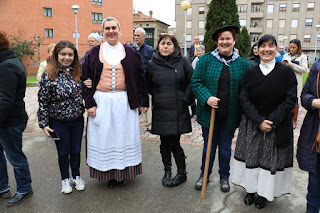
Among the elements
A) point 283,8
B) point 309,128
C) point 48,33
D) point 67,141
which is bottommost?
point 67,141

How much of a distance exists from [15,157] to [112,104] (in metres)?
1.36

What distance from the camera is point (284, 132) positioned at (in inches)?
108

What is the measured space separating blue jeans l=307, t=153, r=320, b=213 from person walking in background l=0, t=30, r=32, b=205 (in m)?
3.39

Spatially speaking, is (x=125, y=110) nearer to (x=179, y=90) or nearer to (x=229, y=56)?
(x=179, y=90)

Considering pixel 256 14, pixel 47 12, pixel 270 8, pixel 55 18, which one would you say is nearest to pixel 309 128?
pixel 55 18

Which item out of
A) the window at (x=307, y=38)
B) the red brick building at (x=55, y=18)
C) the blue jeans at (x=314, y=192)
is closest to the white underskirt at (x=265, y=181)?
the blue jeans at (x=314, y=192)

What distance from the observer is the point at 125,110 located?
10.9 feet

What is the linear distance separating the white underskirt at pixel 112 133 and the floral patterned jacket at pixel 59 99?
0.84 ft

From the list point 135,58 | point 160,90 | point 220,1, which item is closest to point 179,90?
point 160,90

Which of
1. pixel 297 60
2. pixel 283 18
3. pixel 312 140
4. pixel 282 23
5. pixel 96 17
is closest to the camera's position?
pixel 312 140

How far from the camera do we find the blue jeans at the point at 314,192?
265 centimetres

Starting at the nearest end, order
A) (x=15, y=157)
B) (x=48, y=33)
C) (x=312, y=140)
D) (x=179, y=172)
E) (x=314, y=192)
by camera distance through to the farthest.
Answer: (x=312, y=140) → (x=314, y=192) → (x=15, y=157) → (x=179, y=172) → (x=48, y=33)

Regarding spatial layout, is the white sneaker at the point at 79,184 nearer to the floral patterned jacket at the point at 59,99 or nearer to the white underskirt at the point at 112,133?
the white underskirt at the point at 112,133

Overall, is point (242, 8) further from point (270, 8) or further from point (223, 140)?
point (223, 140)
